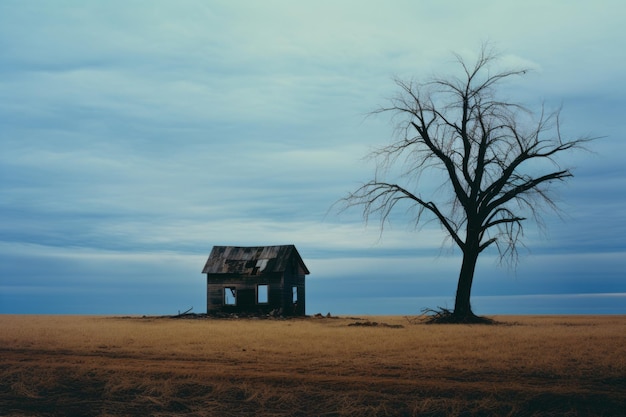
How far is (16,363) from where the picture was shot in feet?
54.0

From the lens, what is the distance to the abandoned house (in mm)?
44812

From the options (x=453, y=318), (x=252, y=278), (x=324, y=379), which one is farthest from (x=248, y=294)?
(x=324, y=379)

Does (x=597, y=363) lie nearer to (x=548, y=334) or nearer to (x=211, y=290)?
(x=548, y=334)

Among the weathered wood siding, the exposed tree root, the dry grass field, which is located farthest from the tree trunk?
the weathered wood siding

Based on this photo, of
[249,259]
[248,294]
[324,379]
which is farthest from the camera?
[249,259]

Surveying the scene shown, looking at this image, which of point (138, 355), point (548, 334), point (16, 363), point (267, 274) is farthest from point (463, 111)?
point (16, 363)

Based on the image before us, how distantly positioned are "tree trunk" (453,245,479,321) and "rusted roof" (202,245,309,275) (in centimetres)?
1441

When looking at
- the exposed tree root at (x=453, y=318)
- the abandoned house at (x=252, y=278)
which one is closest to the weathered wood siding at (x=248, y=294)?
the abandoned house at (x=252, y=278)

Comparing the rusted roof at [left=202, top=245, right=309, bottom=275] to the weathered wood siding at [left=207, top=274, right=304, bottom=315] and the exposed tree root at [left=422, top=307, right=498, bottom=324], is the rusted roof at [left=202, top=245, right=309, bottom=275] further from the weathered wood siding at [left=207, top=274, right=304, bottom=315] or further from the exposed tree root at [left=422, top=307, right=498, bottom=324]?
the exposed tree root at [left=422, top=307, right=498, bottom=324]

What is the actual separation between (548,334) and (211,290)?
93.0ft

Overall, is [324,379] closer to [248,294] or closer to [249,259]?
[248,294]

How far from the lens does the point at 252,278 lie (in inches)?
1788

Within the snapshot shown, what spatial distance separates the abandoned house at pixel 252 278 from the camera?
147 feet

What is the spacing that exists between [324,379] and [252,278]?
32181 millimetres
